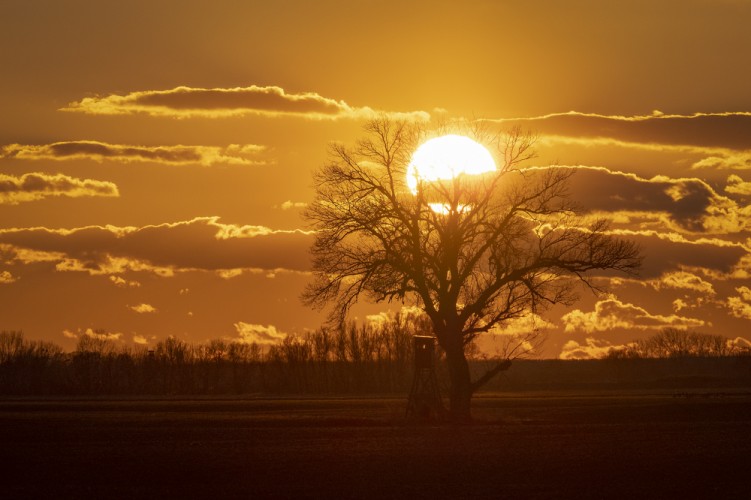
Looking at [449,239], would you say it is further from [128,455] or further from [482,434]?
[128,455]

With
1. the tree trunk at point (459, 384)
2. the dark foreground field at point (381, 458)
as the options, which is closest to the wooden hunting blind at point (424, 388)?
the dark foreground field at point (381, 458)

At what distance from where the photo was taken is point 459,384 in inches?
2221

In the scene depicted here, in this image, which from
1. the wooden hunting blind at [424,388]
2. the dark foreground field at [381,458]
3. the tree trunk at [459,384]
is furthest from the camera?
the wooden hunting blind at [424,388]

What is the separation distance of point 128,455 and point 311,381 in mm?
112032

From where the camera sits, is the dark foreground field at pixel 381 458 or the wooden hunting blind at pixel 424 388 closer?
the dark foreground field at pixel 381 458

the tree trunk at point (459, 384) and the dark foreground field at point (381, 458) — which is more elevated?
the tree trunk at point (459, 384)

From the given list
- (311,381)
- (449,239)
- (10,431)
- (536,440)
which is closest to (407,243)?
(449,239)

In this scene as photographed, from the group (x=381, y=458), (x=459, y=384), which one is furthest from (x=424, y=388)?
(x=381, y=458)

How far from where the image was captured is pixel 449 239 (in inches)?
2244

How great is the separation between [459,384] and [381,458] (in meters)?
20.7

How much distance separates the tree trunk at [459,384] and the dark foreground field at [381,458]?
3.76 ft

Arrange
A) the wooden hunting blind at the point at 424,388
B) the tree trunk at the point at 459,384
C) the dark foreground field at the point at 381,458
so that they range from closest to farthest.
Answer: the dark foreground field at the point at 381,458 < the tree trunk at the point at 459,384 < the wooden hunting blind at the point at 424,388

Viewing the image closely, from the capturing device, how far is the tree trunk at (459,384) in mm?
56344

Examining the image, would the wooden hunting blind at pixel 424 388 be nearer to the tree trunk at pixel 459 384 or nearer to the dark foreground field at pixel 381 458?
the dark foreground field at pixel 381 458
